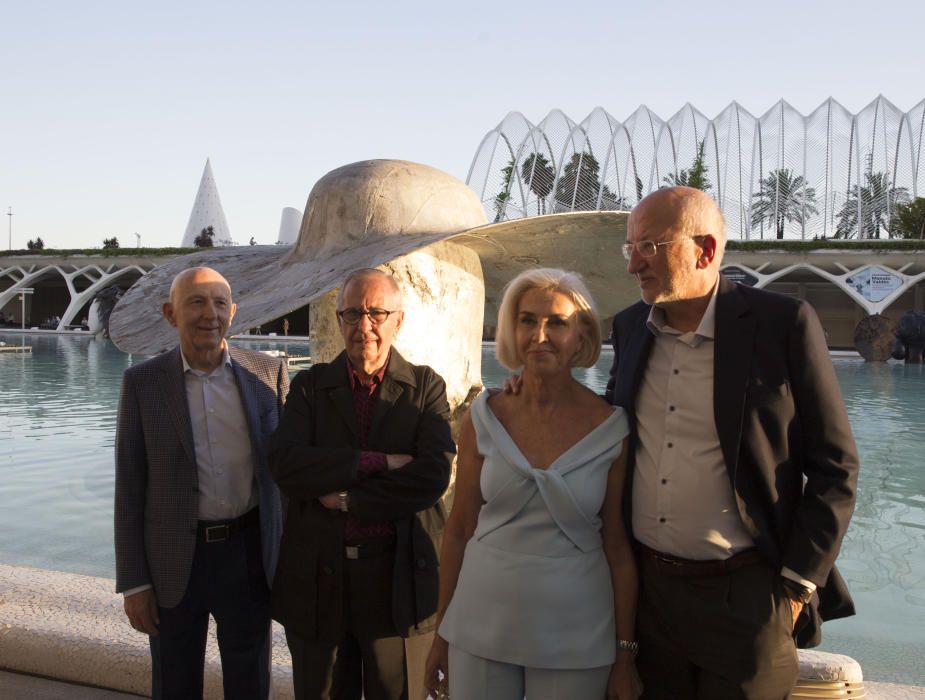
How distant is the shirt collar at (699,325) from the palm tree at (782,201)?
4541cm

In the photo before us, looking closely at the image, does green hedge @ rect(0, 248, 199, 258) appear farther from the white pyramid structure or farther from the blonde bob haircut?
the blonde bob haircut

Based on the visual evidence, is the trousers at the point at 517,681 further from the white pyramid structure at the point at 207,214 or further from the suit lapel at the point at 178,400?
the white pyramid structure at the point at 207,214

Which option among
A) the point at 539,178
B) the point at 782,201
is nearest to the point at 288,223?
the point at 539,178

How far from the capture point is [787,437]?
5.74ft

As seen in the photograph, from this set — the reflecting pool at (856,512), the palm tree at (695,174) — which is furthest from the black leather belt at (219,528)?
the palm tree at (695,174)

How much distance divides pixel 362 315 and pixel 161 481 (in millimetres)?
740

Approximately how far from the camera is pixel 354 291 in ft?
7.05

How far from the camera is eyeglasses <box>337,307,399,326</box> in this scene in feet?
7.01

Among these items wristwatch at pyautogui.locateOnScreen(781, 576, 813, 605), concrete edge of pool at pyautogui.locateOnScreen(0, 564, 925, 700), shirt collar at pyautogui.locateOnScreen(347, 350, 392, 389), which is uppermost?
shirt collar at pyautogui.locateOnScreen(347, 350, 392, 389)

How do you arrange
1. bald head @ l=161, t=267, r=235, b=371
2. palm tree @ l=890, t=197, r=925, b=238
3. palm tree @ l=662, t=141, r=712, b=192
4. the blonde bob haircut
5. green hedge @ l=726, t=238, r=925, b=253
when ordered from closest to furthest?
the blonde bob haircut
bald head @ l=161, t=267, r=235, b=371
green hedge @ l=726, t=238, r=925, b=253
palm tree @ l=890, t=197, r=925, b=238
palm tree @ l=662, t=141, r=712, b=192

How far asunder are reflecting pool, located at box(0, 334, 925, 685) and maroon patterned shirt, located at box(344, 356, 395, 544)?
3046 mm

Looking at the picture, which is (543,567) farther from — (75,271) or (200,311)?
(75,271)

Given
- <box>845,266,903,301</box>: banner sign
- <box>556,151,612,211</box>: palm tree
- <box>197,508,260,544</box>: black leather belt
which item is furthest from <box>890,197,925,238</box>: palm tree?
<box>197,508,260,544</box>: black leather belt

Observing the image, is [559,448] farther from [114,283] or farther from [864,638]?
[114,283]
